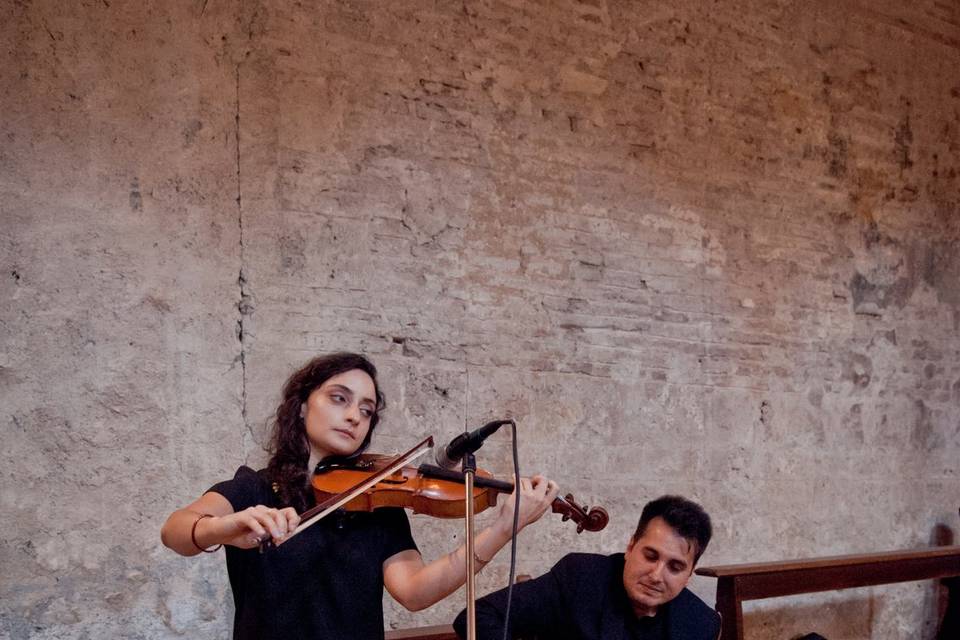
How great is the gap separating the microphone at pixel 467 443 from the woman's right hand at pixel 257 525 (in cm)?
32

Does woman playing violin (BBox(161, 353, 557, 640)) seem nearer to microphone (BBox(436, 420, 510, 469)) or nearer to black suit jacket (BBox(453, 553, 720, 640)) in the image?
microphone (BBox(436, 420, 510, 469))

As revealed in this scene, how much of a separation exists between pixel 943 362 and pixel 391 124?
3695 mm

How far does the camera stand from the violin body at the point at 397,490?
7.00ft

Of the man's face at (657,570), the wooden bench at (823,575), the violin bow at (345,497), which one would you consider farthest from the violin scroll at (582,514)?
the wooden bench at (823,575)

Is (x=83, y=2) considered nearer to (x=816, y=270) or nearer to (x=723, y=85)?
(x=723, y=85)

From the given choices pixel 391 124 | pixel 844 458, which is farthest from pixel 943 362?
pixel 391 124

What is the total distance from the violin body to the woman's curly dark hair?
0.04 meters

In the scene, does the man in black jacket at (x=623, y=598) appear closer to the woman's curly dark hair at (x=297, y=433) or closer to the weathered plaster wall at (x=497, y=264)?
the woman's curly dark hair at (x=297, y=433)

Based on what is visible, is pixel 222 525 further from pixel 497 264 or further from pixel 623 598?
pixel 497 264

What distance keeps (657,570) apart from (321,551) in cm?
121

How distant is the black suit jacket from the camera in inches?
113

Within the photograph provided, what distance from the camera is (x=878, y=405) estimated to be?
17.9 feet

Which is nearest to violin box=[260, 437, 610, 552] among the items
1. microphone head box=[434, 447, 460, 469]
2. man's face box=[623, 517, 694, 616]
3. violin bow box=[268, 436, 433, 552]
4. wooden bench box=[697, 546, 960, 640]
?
violin bow box=[268, 436, 433, 552]

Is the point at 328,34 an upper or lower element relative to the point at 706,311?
upper
